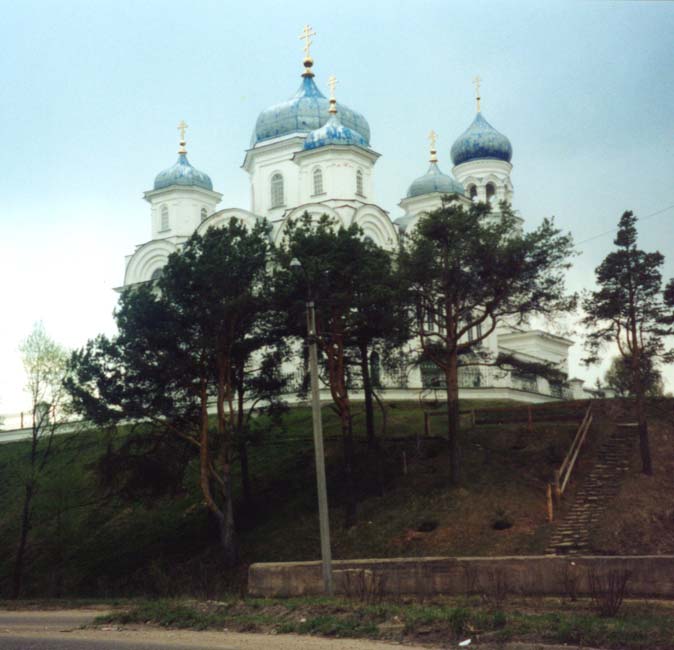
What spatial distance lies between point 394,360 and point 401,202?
21712mm

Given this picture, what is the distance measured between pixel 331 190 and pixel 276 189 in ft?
17.6

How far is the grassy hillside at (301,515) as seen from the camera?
25.0 metres

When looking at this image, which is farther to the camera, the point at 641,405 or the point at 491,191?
the point at 491,191

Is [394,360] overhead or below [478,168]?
below

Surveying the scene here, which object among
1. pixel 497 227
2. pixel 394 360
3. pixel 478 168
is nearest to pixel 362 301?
pixel 394 360

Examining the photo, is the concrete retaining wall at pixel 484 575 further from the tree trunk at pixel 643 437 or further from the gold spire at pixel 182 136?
the gold spire at pixel 182 136

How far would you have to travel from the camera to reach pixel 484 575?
15.7 meters

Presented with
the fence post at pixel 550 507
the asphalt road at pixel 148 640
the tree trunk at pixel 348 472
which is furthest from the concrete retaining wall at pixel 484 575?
the tree trunk at pixel 348 472

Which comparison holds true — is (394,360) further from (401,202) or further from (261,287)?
(401,202)

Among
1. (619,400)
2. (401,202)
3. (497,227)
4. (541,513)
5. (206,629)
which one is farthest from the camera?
(401,202)

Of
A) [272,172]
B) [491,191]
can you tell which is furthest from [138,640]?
[491,191]

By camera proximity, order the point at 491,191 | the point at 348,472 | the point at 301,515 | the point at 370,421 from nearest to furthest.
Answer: the point at 348,472 < the point at 301,515 < the point at 370,421 < the point at 491,191

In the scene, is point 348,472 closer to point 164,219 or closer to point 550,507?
point 550,507

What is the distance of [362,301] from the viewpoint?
25.9 metres
